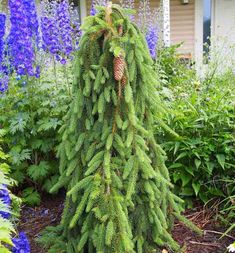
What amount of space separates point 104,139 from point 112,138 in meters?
0.06

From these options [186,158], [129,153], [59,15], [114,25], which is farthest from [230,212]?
[59,15]

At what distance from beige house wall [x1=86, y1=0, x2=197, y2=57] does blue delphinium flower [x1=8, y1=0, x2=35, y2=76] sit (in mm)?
7131

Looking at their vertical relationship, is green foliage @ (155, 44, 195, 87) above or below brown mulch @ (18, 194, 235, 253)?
above

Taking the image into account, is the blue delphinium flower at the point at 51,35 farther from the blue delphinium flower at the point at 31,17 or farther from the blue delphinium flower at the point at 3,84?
the blue delphinium flower at the point at 3,84

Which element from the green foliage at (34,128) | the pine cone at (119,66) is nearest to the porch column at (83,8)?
the green foliage at (34,128)

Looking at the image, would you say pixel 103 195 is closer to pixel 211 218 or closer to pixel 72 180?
pixel 72 180

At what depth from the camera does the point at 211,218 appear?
143 inches

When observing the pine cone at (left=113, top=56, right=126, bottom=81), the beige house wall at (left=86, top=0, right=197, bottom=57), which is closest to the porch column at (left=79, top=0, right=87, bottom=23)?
the beige house wall at (left=86, top=0, right=197, bottom=57)

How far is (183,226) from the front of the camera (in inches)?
139

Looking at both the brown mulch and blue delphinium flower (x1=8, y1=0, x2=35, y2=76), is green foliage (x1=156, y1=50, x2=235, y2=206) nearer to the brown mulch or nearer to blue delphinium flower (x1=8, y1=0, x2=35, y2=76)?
the brown mulch

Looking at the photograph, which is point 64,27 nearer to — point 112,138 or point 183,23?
point 112,138

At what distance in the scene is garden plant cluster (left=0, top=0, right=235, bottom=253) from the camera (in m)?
2.54

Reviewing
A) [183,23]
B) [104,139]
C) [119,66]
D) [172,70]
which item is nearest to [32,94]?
[104,139]

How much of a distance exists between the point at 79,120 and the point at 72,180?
0.39 metres
